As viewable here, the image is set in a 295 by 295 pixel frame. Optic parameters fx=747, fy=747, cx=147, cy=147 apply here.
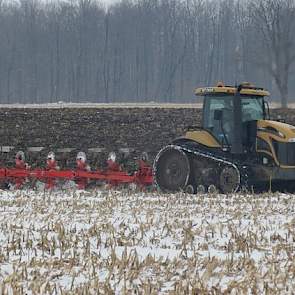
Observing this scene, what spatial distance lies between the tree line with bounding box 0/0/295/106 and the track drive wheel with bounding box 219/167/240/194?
6016 cm

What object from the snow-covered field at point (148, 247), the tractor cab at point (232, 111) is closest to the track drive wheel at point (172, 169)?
the tractor cab at point (232, 111)

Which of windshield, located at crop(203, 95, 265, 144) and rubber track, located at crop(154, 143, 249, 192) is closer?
rubber track, located at crop(154, 143, 249, 192)

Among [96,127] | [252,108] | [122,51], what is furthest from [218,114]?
[122,51]

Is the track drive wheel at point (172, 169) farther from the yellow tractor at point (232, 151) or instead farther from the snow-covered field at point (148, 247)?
the snow-covered field at point (148, 247)

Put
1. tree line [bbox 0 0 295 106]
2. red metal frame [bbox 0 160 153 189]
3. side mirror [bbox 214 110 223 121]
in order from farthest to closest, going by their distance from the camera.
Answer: tree line [bbox 0 0 295 106] < red metal frame [bbox 0 160 153 189] < side mirror [bbox 214 110 223 121]

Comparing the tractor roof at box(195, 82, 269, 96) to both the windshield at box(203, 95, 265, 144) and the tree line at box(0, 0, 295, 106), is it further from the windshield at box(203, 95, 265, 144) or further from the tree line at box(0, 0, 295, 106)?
the tree line at box(0, 0, 295, 106)

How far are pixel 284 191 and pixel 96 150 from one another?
8.65 metres

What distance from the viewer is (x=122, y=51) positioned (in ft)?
274

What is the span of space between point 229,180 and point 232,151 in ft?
1.94

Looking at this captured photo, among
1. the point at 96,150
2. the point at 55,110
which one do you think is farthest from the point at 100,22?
the point at 96,150

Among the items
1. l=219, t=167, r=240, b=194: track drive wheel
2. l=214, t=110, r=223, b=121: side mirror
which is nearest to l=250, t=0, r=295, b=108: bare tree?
l=214, t=110, r=223, b=121: side mirror

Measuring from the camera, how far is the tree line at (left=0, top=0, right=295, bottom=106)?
79250 millimetres

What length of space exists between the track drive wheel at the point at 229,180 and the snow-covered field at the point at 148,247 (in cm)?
207

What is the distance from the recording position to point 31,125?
84.7 feet
